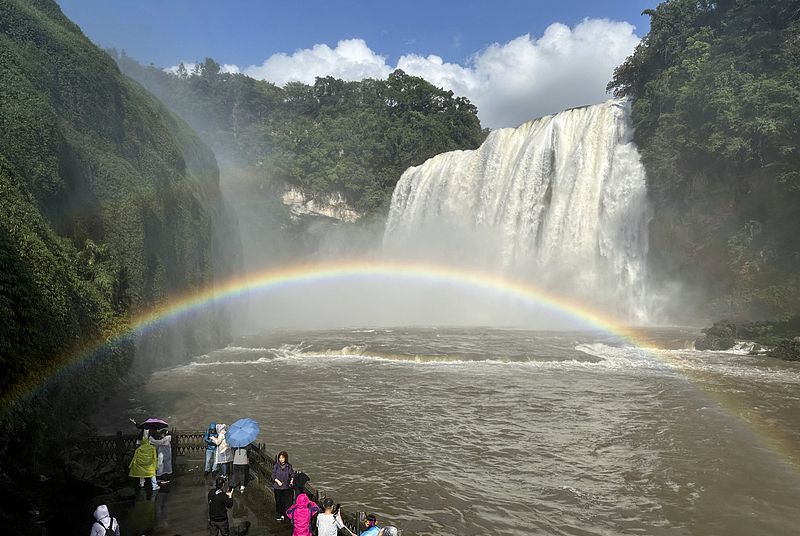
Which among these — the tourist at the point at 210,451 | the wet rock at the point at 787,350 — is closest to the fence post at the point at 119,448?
the tourist at the point at 210,451

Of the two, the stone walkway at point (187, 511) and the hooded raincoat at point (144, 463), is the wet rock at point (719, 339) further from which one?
the hooded raincoat at point (144, 463)

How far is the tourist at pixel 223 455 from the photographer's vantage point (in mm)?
8945

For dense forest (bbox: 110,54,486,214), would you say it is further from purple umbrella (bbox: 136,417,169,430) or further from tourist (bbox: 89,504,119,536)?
tourist (bbox: 89,504,119,536)

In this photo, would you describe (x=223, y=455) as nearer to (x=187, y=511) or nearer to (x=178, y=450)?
(x=187, y=511)

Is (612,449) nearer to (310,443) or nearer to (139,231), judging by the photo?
(310,443)

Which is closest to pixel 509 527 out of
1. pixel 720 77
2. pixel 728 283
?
pixel 728 283

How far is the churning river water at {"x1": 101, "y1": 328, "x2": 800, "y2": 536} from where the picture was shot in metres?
8.23

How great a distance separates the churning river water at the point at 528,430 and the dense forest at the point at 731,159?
10570 mm

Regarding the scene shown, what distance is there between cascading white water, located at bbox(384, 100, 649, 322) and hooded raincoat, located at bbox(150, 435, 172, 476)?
32619 mm

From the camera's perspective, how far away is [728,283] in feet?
103

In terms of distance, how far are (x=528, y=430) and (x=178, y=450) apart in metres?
7.91

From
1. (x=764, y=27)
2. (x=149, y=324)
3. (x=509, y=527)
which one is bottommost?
(x=509, y=527)

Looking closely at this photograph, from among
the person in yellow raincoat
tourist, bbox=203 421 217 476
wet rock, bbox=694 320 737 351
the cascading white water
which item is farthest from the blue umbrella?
the cascading white water

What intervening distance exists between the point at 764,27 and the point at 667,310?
19.7 metres
